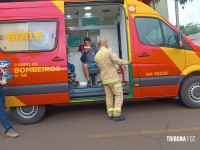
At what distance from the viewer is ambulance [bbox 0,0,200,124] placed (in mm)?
6940

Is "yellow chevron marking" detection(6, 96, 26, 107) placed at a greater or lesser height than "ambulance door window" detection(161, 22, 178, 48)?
lesser

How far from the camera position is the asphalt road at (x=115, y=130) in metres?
5.45

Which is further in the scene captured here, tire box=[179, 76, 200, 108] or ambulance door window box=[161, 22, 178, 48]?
tire box=[179, 76, 200, 108]

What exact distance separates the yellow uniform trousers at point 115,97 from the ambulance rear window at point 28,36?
148 cm

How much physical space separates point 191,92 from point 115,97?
72.5 inches

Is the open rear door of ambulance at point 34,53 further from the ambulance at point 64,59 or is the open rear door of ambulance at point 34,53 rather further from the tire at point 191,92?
the tire at point 191,92

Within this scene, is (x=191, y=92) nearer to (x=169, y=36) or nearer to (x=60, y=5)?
(x=169, y=36)

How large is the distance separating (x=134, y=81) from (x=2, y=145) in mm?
3042

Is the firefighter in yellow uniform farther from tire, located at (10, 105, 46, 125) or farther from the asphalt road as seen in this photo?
tire, located at (10, 105, 46, 125)

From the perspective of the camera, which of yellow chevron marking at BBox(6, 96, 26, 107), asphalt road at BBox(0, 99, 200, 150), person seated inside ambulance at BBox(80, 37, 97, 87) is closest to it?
asphalt road at BBox(0, 99, 200, 150)

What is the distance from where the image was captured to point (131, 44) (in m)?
7.29

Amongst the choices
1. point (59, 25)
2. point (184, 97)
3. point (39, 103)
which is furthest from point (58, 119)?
point (184, 97)

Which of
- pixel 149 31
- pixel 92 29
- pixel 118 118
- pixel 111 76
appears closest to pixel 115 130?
pixel 118 118

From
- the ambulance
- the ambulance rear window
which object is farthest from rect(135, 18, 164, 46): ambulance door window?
the ambulance rear window
